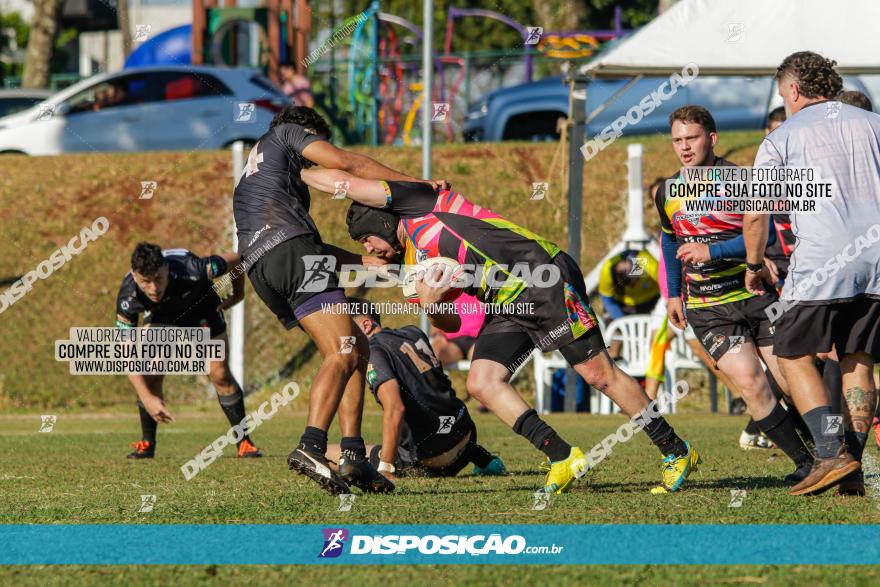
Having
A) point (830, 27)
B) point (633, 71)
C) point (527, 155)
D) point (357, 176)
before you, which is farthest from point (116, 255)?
point (357, 176)

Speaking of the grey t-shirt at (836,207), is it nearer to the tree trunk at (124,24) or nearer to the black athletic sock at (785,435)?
the black athletic sock at (785,435)

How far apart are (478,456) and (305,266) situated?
1.90 metres

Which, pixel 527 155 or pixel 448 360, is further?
pixel 527 155

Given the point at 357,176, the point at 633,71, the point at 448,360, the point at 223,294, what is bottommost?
the point at 448,360

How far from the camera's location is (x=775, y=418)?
7.26 metres

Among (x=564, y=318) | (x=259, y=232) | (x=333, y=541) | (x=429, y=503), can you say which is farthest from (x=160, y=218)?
(x=333, y=541)

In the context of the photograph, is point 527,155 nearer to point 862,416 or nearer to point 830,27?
point 830,27

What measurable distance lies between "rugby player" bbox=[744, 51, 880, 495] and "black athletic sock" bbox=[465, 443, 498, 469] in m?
2.24

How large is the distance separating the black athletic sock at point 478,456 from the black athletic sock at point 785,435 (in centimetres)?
182

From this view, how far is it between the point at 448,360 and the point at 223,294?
486cm

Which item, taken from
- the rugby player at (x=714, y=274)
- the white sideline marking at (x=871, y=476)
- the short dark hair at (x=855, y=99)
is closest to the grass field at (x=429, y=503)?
the white sideline marking at (x=871, y=476)

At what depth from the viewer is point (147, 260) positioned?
988 cm

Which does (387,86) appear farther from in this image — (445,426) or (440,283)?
(440,283)

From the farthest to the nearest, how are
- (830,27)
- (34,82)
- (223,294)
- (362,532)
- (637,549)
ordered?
(34,82), (830,27), (223,294), (362,532), (637,549)
